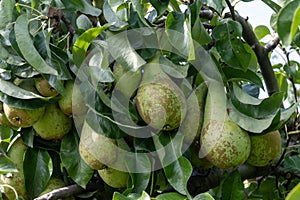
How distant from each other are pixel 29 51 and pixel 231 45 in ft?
1.24

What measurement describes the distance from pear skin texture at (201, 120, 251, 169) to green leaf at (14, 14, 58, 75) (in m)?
0.31

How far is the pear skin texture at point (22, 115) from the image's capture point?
3.63 ft

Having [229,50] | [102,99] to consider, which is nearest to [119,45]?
[102,99]

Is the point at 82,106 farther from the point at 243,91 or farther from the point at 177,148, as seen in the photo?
the point at 243,91

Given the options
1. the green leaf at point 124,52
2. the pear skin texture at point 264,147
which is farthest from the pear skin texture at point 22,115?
the pear skin texture at point 264,147

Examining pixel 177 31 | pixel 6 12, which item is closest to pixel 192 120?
pixel 177 31

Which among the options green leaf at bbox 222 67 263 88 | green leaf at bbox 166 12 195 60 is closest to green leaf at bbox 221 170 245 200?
green leaf at bbox 222 67 263 88

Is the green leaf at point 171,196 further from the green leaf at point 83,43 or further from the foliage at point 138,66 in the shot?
the green leaf at point 83,43

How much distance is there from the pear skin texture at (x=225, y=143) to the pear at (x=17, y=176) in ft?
1.47

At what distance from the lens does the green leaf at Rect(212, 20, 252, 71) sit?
3.32 feet

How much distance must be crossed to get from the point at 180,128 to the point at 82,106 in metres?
0.20

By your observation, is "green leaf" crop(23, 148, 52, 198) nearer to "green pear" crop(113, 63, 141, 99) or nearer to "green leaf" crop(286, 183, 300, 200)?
"green pear" crop(113, 63, 141, 99)

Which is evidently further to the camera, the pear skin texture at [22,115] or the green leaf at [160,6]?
the pear skin texture at [22,115]

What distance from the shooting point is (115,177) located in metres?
1.11
